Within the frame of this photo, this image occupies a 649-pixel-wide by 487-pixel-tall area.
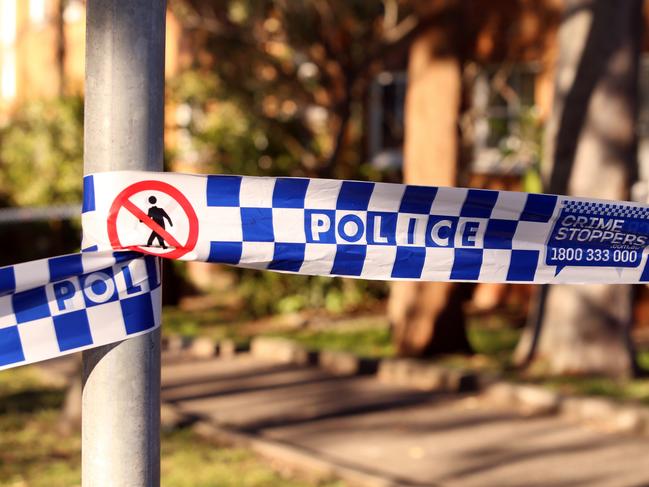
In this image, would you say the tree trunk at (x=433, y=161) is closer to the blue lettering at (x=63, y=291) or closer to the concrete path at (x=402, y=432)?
the concrete path at (x=402, y=432)

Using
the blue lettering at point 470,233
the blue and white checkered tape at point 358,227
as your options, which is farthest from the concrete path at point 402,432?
the blue lettering at point 470,233

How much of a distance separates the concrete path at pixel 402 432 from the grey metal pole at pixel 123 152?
4.02 metres

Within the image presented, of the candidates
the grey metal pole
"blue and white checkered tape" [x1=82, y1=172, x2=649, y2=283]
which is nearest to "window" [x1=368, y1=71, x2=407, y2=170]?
"blue and white checkered tape" [x1=82, y1=172, x2=649, y2=283]

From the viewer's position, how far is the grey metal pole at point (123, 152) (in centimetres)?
310

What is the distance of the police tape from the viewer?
10.9 feet

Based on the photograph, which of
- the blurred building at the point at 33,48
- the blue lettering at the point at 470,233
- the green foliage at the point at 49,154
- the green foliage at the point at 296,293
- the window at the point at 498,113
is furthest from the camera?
the blurred building at the point at 33,48

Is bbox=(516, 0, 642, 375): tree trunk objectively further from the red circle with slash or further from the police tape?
the red circle with slash

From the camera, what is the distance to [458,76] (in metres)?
11.9

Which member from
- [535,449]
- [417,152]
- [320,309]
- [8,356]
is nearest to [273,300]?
[320,309]

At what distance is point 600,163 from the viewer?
1058cm

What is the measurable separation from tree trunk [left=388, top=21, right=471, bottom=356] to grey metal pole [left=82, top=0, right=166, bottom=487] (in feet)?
28.4

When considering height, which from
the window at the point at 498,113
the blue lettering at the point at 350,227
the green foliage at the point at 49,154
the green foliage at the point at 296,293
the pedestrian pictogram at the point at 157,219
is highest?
the pedestrian pictogram at the point at 157,219

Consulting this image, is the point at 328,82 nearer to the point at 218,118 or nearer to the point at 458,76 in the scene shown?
the point at 218,118

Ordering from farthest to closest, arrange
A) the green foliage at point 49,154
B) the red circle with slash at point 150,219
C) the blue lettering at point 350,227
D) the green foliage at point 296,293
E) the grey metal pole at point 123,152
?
the green foliage at point 49,154 < the green foliage at point 296,293 < the blue lettering at point 350,227 < the red circle with slash at point 150,219 < the grey metal pole at point 123,152
